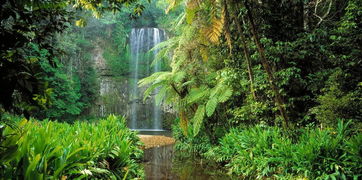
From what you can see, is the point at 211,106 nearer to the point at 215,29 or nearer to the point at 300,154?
the point at 215,29

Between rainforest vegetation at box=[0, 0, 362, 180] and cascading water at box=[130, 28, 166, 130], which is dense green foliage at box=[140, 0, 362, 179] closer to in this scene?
rainforest vegetation at box=[0, 0, 362, 180]

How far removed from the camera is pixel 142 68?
64.0 ft

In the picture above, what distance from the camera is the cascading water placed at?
1848cm

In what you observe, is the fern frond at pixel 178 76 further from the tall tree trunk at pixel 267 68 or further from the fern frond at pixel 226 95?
the tall tree trunk at pixel 267 68

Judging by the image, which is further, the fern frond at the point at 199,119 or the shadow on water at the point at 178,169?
the fern frond at the point at 199,119

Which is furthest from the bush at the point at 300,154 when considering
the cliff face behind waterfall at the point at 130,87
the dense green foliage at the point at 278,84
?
the cliff face behind waterfall at the point at 130,87

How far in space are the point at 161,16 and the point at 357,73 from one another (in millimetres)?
17398

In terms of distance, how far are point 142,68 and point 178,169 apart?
14.4 m

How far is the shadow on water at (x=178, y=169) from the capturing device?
16.8ft

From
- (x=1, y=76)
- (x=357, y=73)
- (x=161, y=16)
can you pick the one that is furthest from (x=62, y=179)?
(x=161, y=16)

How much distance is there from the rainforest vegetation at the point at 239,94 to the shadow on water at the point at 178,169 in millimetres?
394

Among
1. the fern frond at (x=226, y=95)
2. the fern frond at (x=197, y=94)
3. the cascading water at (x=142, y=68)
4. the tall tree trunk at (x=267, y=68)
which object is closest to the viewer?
the tall tree trunk at (x=267, y=68)

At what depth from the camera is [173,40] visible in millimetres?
7277

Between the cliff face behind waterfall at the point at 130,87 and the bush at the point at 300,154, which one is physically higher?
the cliff face behind waterfall at the point at 130,87
